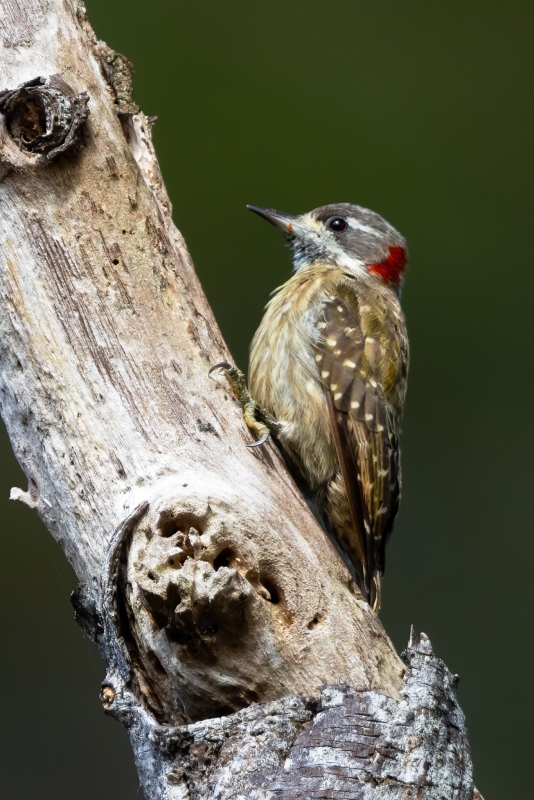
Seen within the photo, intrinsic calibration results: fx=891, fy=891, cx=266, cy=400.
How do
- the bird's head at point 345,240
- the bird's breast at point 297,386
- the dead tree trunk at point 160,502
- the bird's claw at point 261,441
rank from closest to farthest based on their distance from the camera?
the dead tree trunk at point 160,502, the bird's claw at point 261,441, the bird's breast at point 297,386, the bird's head at point 345,240

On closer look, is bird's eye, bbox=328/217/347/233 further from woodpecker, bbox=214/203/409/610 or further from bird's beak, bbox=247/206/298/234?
woodpecker, bbox=214/203/409/610

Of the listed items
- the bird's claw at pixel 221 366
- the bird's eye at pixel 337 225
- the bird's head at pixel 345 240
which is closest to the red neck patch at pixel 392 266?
the bird's head at pixel 345 240

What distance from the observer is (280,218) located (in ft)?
11.6

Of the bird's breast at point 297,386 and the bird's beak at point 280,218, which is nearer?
the bird's breast at point 297,386

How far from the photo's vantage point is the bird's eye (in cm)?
352

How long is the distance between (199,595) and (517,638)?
379 centimetres

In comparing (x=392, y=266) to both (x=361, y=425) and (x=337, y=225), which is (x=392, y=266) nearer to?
(x=337, y=225)

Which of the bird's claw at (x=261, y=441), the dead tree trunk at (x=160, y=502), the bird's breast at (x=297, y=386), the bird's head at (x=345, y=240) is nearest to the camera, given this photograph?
the dead tree trunk at (x=160, y=502)

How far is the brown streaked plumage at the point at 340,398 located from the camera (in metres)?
2.77

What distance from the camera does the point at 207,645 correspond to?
1712 mm

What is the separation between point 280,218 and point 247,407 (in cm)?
139

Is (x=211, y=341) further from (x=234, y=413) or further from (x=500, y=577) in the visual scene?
(x=500, y=577)

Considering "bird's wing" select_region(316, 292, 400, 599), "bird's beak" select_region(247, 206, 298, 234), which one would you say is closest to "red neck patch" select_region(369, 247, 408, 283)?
"bird's beak" select_region(247, 206, 298, 234)

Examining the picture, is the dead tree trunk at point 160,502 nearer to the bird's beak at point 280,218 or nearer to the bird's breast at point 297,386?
the bird's breast at point 297,386
